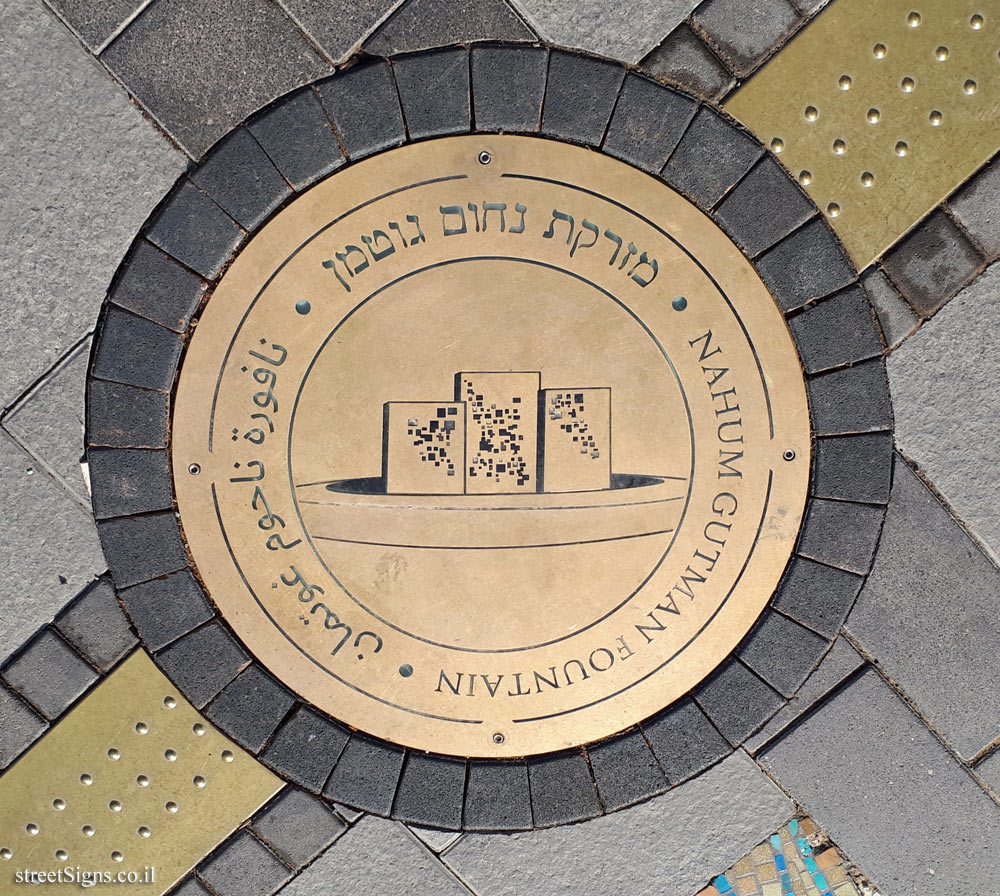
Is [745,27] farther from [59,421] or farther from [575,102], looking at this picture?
[59,421]

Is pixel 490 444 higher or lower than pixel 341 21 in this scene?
lower

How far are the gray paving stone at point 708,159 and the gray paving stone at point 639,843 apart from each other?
1.82 m

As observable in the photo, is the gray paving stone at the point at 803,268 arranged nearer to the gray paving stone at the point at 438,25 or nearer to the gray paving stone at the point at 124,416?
the gray paving stone at the point at 438,25

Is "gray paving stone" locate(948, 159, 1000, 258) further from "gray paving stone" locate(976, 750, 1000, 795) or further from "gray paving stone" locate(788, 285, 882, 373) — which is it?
"gray paving stone" locate(976, 750, 1000, 795)

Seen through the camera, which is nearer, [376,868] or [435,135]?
[435,135]

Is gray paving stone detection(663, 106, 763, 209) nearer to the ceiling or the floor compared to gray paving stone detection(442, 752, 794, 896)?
nearer to the ceiling

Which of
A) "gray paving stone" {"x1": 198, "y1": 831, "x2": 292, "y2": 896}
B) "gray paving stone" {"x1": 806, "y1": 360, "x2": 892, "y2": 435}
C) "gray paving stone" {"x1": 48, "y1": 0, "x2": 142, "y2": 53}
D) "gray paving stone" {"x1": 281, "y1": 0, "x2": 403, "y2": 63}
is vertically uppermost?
"gray paving stone" {"x1": 48, "y1": 0, "x2": 142, "y2": 53}

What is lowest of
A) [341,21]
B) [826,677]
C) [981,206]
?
[826,677]

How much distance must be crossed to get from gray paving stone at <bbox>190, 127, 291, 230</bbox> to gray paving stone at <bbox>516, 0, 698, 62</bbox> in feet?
3.08

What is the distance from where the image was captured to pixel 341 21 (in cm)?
239

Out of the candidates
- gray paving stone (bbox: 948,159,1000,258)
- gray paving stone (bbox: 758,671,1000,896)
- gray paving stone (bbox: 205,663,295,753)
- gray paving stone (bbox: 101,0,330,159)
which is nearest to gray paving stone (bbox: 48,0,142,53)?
gray paving stone (bbox: 101,0,330,159)

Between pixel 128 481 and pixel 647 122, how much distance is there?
197 cm

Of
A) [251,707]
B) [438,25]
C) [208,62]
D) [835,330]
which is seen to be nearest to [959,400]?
[835,330]

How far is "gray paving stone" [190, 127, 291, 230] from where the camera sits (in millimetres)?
2389
